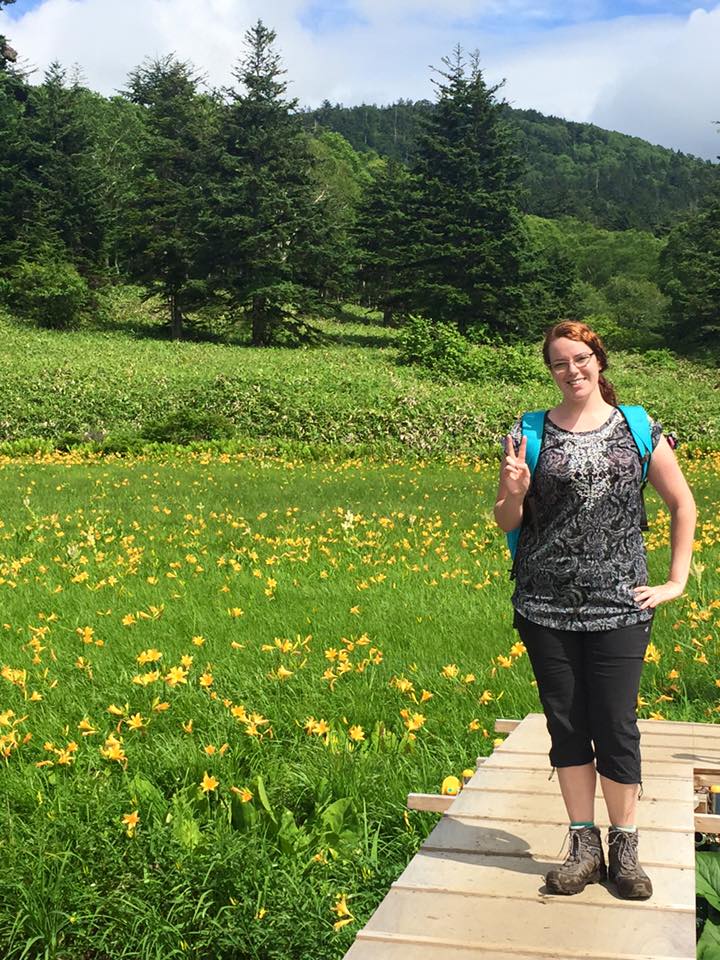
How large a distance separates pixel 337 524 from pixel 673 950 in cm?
841

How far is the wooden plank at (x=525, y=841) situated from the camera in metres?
2.73

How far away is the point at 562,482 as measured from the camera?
274 cm

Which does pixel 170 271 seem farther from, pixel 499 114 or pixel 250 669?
pixel 250 669

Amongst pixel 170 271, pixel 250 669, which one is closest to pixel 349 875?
pixel 250 669

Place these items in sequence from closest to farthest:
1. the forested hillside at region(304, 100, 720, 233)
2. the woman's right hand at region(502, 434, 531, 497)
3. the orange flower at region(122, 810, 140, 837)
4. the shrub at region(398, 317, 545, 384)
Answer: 1. the woman's right hand at region(502, 434, 531, 497)
2. the orange flower at region(122, 810, 140, 837)
3. the shrub at region(398, 317, 545, 384)
4. the forested hillside at region(304, 100, 720, 233)

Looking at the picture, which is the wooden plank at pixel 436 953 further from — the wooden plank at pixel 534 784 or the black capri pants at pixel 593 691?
the wooden plank at pixel 534 784

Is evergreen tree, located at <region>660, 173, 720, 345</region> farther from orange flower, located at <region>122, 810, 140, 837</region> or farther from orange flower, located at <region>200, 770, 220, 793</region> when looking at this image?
orange flower, located at <region>122, 810, 140, 837</region>

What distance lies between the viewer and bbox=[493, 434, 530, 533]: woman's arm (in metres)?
2.68

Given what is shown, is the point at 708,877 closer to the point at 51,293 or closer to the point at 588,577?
the point at 588,577

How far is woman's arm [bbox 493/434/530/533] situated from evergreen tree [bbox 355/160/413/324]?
130 feet

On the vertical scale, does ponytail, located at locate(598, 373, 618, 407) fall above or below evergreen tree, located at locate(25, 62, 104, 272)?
below

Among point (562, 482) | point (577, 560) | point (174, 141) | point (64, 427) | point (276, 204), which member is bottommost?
point (64, 427)

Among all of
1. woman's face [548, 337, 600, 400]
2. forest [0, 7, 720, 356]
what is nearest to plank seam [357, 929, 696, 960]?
woman's face [548, 337, 600, 400]

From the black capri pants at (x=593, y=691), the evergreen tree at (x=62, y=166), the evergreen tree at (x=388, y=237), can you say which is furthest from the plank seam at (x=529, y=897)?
the evergreen tree at (x=62, y=166)
